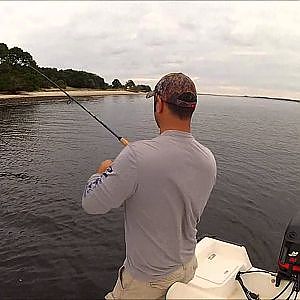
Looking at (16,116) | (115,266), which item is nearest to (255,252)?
(115,266)

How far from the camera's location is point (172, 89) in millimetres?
2305

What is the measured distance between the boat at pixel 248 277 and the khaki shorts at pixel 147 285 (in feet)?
2.36

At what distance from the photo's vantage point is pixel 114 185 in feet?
7.21

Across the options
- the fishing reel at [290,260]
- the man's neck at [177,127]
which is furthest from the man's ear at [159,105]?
the fishing reel at [290,260]

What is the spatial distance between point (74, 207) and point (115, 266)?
10.3 ft

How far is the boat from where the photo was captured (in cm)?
360

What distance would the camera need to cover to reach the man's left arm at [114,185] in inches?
85.2

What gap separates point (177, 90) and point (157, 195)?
2.19ft

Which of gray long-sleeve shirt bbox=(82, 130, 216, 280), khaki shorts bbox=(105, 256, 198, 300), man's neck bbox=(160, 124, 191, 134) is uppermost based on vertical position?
man's neck bbox=(160, 124, 191, 134)

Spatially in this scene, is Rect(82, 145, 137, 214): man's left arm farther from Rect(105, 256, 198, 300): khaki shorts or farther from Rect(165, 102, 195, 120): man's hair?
Rect(105, 256, 198, 300): khaki shorts

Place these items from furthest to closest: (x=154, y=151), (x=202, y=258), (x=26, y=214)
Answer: (x=26, y=214) < (x=202, y=258) < (x=154, y=151)

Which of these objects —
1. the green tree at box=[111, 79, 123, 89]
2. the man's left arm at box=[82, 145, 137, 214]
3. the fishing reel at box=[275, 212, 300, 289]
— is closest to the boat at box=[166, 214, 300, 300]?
the fishing reel at box=[275, 212, 300, 289]

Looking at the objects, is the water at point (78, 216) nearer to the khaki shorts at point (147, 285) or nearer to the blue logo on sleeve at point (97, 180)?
the khaki shorts at point (147, 285)

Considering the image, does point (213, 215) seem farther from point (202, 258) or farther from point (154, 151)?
point (154, 151)
